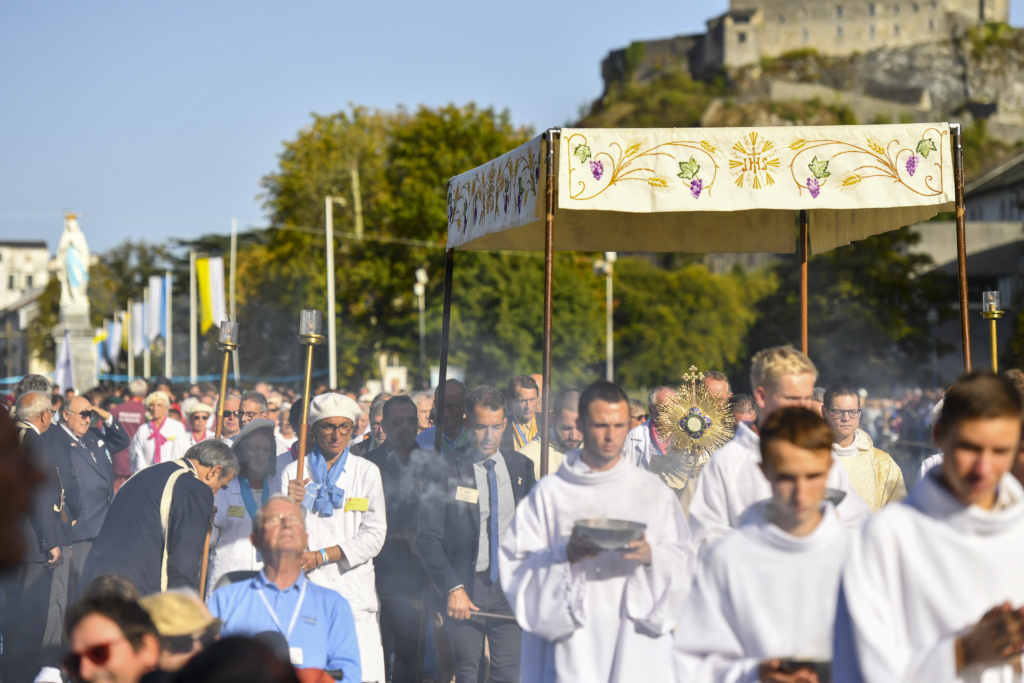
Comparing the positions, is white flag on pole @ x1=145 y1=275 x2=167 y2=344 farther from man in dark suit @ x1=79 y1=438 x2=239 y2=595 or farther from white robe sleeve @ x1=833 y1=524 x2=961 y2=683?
white robe sleeve @ x1=833 y1=524 x2=961 y2=683

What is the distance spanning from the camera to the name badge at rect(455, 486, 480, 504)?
6.57 metres

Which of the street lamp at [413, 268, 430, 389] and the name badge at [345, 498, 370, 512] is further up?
the street lamp at [413, 268, 430, 389]

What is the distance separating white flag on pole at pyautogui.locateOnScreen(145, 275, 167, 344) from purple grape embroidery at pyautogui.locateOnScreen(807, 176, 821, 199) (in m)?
27.2

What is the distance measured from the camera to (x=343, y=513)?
635 cm

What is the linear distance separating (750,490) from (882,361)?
46717mm

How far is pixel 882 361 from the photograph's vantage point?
48531mm

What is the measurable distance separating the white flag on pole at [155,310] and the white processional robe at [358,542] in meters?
26.0

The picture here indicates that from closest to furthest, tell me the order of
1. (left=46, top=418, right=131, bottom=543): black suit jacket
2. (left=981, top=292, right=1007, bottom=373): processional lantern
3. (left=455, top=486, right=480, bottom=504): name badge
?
(left=455, top=486, right=480, bottom=504): name badge → (left=981, top=292, right=1007, bottom=373): processional lantern → (left=46, top=418, right=131, bottom=543): black suit jacket

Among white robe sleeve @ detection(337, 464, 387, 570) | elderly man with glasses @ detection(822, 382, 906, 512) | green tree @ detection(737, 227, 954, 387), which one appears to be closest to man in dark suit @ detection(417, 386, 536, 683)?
white robe sleeve @ detection(337, 464, 387, 570)

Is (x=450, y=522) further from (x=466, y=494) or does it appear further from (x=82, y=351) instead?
(x=82, y=351)

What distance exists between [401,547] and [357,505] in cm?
100

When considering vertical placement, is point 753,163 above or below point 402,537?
above

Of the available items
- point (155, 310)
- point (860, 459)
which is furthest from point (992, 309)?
point (155, 310)

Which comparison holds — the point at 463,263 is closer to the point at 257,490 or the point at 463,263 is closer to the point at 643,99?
the point at 257,490
